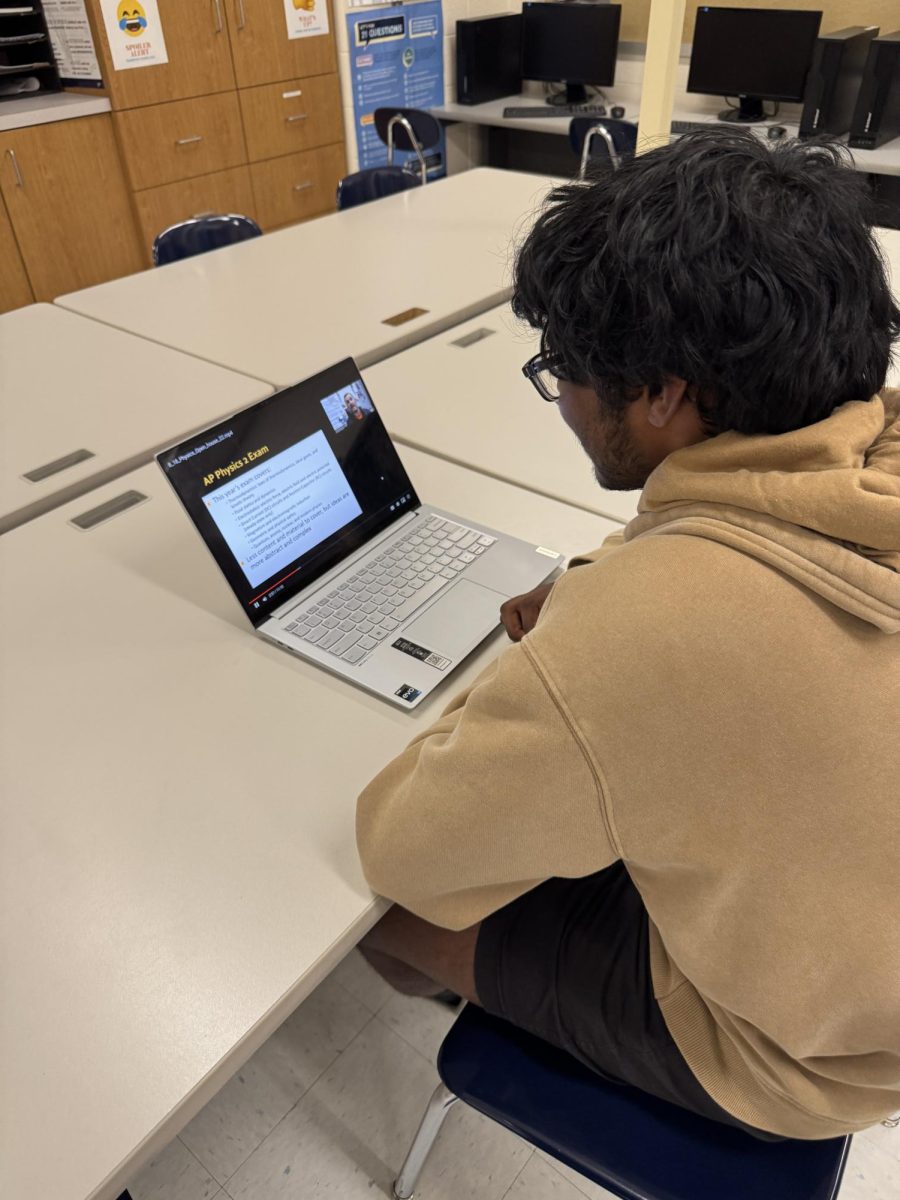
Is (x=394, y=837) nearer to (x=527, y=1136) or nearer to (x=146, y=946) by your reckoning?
(x=146, y=946)

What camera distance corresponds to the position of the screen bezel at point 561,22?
4113 millimetres

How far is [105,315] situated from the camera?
6.65ft

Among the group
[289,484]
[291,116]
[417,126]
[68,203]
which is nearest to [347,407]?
[289,484]

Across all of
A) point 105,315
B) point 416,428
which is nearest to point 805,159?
point 416,428

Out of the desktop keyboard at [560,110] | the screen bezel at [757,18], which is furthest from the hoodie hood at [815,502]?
the desktop keyboard at [560,110]

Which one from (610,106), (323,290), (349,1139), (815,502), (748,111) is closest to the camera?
(815,502)

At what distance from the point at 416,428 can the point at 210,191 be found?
3.24m

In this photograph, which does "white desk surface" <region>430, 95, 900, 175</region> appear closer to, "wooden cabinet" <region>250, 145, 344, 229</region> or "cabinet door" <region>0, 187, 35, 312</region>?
"wooden cabinet" <region>250, 145, 344, 229</region>

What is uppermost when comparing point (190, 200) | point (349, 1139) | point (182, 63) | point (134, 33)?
point (134, 33)

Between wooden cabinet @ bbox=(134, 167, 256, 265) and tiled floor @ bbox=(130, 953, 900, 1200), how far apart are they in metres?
3.68

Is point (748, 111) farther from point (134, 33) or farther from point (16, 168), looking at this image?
point (16, 168)

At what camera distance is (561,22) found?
426cm

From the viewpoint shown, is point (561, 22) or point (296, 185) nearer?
point (561, 22)

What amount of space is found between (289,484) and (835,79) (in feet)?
11.6
